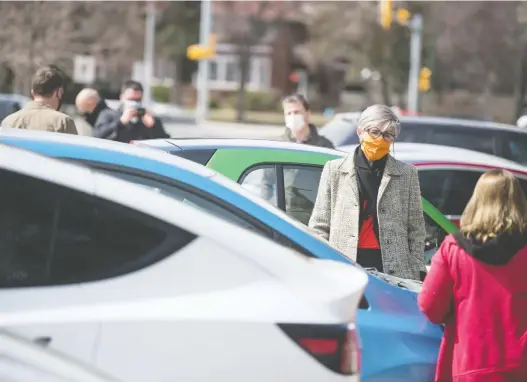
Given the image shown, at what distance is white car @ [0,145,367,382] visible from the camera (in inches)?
112

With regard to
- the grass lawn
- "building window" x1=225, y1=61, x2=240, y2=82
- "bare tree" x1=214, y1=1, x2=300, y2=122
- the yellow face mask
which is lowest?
the grass lawn

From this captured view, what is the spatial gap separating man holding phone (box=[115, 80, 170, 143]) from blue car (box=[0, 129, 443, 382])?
5.48 m

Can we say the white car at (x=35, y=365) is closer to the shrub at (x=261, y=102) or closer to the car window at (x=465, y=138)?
the car window at (x=465, y=138)

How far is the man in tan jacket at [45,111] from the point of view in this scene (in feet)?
22.4

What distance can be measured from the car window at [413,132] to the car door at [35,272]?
804 centimetres

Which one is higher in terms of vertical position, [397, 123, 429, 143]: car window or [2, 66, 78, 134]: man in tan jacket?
[2, 66, 78, 134]: man in tan jacket

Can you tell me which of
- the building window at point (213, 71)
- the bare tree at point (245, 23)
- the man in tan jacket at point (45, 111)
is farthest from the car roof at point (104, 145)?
the building window at point (213, 71)

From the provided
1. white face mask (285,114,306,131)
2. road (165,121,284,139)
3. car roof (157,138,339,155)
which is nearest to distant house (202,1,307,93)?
road (165,121,284,139)

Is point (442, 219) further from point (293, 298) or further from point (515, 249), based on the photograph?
point (293, 298)

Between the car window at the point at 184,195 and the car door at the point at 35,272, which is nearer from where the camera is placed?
the car door at the point at 35,272

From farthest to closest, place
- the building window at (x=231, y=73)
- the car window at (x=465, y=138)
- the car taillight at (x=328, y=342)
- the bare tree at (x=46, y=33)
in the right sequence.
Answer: the building window at (x=231, y=73)
the bare tree at (x=46, y=33)
the car window at (x=465, y=138)
the car taillight at (x=328, y=342)

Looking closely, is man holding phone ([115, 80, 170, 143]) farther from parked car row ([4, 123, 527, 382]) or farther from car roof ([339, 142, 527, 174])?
parked car row ([4, 123, 527, 382])

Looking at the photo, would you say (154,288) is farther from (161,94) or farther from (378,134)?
(161,94)

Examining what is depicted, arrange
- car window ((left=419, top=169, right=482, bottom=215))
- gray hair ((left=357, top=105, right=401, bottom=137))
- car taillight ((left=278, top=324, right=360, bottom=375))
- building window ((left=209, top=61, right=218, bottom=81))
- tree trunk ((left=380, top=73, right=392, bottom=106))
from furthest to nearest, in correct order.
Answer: building window ((left=209, top=61, right=218, bottom=81)), tree trunk ((left=380, top=73, right=392, bottom=106)), car window ((left=419, top=169, right=482, bottom=215)), gray hair ((left=357, top=105, right=401, bottom=137)), car taillight ((left=278, top=324, right=360, bottom=375))
